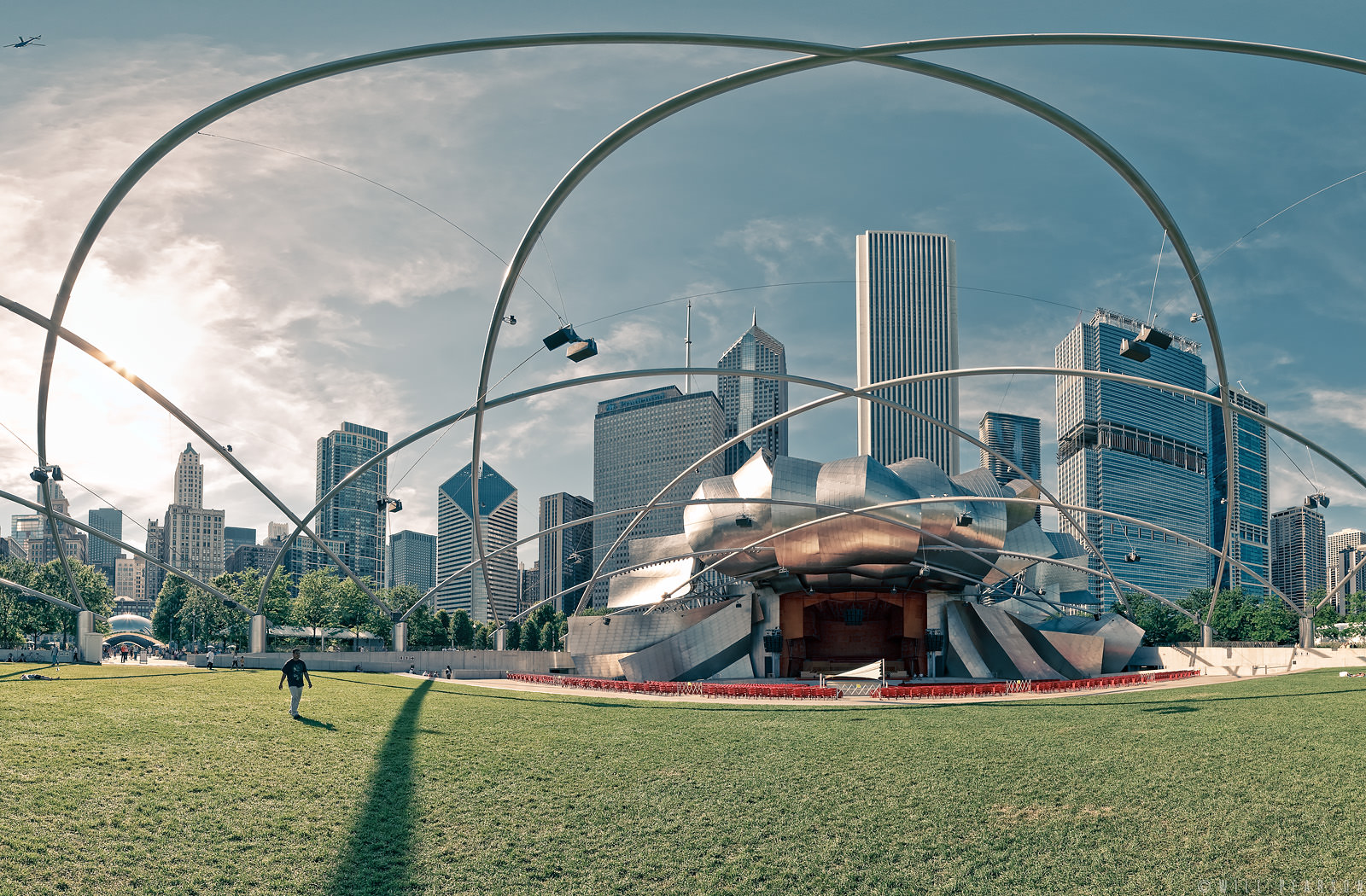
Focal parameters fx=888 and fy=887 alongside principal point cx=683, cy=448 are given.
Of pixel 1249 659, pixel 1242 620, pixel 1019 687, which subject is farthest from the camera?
pixel 1242 620

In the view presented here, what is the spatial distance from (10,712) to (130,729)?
305 cm

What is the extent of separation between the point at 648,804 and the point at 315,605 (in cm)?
8492

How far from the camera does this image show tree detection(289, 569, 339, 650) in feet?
294

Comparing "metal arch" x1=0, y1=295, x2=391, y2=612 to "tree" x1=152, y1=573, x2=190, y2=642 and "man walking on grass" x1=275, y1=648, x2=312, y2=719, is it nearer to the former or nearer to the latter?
"man walking on grass" x1=275, y1=648, x2=312, y2=719

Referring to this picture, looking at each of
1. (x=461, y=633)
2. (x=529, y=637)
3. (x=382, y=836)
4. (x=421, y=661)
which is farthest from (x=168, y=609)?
(x=382, y=836)

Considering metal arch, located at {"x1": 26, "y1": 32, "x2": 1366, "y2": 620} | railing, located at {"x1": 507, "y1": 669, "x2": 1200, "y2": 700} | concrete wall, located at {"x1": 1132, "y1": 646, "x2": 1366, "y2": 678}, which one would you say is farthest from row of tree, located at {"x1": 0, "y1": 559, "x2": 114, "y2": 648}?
concrete wall, located at {"x1": 1132, "y1": 646, "x2": 1366, "y2": 678}

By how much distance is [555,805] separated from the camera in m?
13.5

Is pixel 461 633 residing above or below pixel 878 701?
below

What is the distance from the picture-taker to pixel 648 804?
13.8m

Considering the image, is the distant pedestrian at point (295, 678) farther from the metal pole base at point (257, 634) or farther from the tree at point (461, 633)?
the tree at point (461, 633)

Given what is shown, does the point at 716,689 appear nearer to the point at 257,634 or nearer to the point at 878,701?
the point at 878,701

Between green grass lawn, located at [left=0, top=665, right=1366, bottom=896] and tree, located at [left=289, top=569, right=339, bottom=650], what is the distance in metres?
72.8

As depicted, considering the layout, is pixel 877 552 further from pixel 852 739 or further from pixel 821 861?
pixel 821 861

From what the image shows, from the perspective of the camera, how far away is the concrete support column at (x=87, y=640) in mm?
41562
